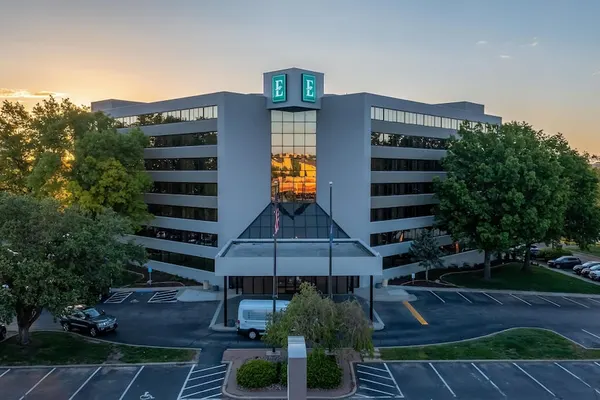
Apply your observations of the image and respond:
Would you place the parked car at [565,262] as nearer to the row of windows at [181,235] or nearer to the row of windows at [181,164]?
the row of windows at [181,235]

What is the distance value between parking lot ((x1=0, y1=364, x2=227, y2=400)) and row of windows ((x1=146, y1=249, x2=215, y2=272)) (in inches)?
765

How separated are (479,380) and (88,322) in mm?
23470

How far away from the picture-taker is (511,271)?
51.0 metres

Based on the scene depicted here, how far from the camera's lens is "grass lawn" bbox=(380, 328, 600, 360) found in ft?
90.8

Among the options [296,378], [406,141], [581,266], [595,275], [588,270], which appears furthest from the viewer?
[581,266]

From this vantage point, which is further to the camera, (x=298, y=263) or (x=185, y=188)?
(x=185, y=188)

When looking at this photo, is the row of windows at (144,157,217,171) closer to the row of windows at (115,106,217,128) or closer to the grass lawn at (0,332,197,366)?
the row of windows at (115,106,217,128)

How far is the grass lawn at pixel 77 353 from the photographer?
26.8m

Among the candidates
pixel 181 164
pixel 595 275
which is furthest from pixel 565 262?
pixel 181 164

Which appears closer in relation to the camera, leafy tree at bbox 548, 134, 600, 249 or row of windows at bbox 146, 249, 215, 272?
row of windows at bbox 146, 249, 215, 272

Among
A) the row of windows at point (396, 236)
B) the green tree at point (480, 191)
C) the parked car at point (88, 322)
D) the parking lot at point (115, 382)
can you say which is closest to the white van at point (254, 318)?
the parking lot at point (115, 382)

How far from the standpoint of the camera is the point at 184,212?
48.1 m

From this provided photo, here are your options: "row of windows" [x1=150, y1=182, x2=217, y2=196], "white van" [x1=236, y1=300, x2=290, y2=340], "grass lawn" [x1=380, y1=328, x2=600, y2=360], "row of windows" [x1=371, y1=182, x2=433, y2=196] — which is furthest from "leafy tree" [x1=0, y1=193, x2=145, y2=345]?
"row of windows" [x1=371, y1=182, x2=433, y2=196]

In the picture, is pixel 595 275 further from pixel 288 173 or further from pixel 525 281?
pixel 288 173
